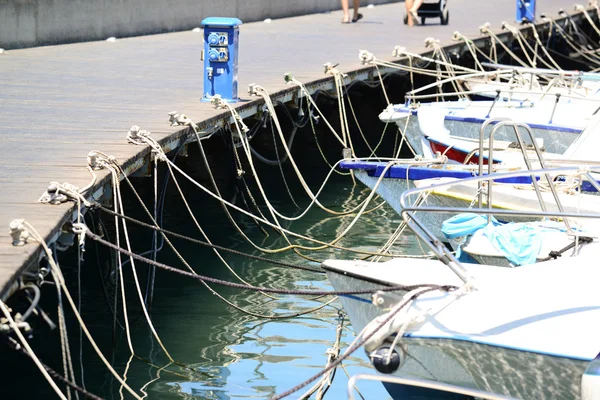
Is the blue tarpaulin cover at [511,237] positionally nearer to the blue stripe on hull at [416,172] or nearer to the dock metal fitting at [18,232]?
the blue stripe on hull at [416,172]

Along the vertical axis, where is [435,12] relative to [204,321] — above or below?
above

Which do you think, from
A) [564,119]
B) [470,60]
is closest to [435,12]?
[470,60]

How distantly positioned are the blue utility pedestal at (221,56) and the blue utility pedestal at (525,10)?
11954 millimetres

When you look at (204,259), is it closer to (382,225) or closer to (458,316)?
(382,225)

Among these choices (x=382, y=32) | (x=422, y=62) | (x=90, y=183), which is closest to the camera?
(x=90, y=183)

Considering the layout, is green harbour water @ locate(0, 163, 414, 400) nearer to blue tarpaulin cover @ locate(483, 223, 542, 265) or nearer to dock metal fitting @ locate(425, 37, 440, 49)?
blue tarpaulin cover @ locate(483, 223, 542, 265)

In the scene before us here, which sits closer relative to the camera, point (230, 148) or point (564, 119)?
point (230, 148)

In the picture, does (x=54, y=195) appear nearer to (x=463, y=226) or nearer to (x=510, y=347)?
(x=463, y=226)

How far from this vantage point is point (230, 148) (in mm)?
10195

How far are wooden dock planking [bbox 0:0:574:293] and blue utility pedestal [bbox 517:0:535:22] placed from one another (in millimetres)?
722

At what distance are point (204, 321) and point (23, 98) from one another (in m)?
3.53

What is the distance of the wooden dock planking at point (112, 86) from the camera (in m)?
6.97

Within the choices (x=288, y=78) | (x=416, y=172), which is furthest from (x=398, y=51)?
(x=416, y=172)

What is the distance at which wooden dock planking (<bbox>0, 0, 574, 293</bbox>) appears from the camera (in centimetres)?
697
